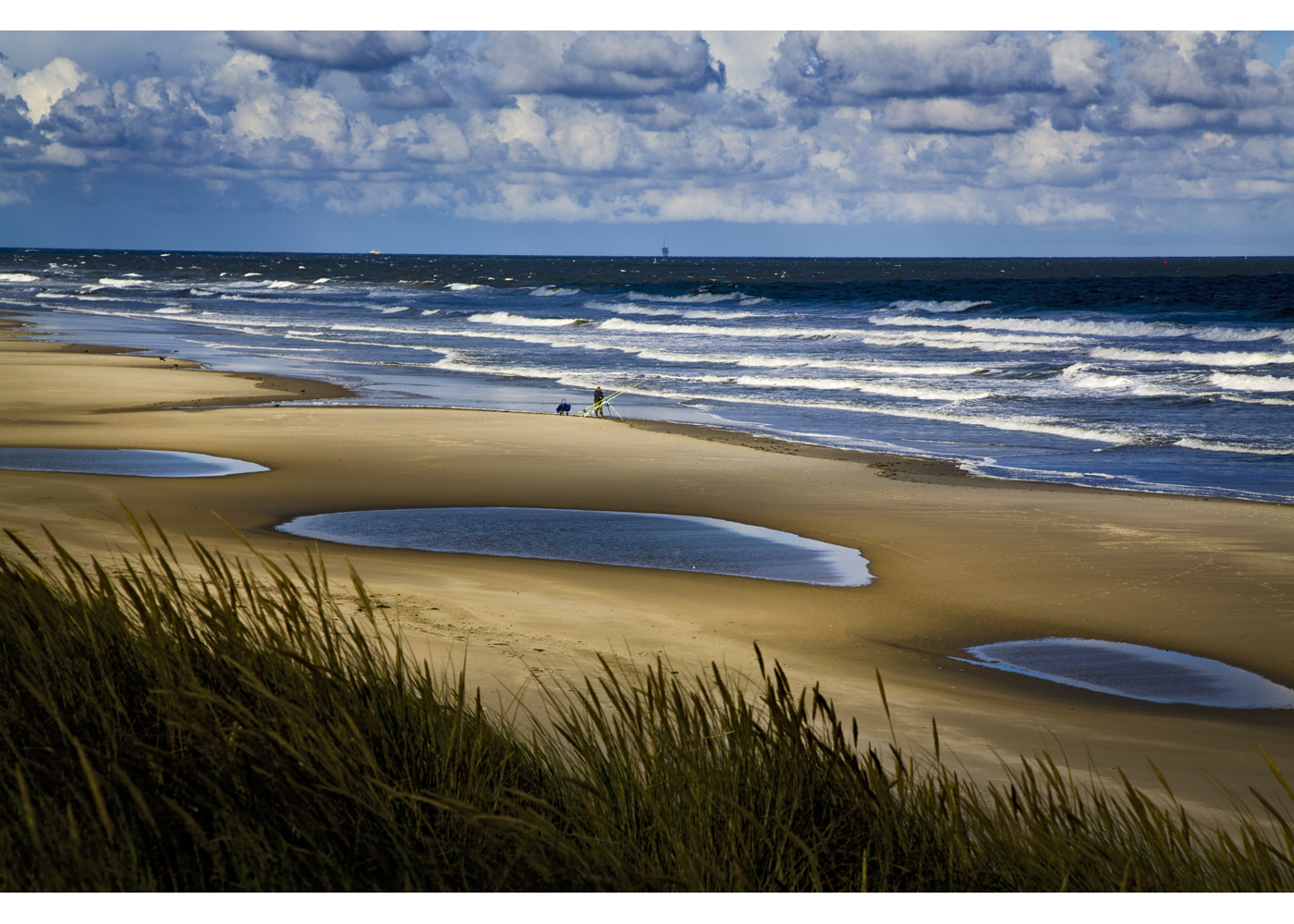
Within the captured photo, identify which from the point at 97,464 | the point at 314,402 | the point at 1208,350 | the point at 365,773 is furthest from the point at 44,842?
the point at 1208,350

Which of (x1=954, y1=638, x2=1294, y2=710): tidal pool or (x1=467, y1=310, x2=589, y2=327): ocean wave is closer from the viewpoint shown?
(x1=954, y1=638, x2=1294, y2=710): tidal pool

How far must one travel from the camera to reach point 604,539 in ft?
32.1

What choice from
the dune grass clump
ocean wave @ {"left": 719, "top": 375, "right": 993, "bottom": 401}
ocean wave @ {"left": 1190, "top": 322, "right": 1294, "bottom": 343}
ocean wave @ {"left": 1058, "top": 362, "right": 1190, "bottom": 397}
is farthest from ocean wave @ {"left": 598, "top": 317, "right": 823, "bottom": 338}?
the dune grass clump

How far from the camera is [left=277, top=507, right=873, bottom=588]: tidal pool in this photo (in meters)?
8.95

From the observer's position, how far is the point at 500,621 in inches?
269

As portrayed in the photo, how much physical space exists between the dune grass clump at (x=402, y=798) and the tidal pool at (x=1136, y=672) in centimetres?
424

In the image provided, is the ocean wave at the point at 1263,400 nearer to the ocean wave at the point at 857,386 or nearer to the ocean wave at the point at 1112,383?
the ocean wave at the point at 1112,383

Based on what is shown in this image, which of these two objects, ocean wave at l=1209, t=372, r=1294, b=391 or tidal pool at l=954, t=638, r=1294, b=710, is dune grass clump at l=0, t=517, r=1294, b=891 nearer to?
tidal pool at l=954, t=638, r=1294, b=710

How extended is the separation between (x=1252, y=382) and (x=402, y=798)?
86.7ft

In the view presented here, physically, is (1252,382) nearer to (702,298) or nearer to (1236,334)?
(1236,334)

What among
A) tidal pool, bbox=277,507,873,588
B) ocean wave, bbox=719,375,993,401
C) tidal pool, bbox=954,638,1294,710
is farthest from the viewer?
ocean wave, bbox=719,375,993,401

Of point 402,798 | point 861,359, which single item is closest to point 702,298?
point 861,359

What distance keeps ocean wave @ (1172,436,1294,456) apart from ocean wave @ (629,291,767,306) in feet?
147

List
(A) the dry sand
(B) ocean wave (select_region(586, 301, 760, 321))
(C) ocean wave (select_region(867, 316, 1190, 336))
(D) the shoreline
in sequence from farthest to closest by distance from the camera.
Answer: (B) ocean wave (select_region(586, 301, 760, 321))
(C) ocean wave (select_region(867, 316, 1190, 336))
(D) the shoreline
(A) the dry sand
